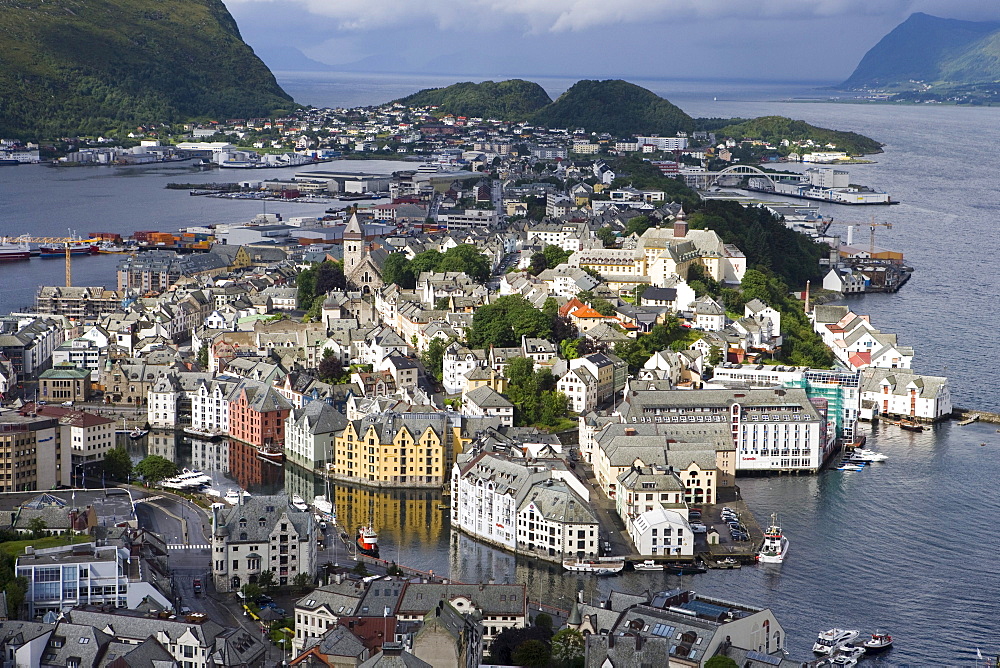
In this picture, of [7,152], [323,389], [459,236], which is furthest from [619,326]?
[7,152]

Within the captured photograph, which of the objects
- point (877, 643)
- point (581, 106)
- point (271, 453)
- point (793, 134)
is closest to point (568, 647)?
point (877, 643)

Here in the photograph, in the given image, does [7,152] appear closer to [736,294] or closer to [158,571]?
[736,294]

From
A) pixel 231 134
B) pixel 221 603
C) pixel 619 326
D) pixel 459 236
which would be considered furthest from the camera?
pixel 231 134

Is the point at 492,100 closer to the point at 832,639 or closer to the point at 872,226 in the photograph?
the point at 872,226

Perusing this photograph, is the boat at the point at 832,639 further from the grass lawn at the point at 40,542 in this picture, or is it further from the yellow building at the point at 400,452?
the grass lawn at the point at 40,542

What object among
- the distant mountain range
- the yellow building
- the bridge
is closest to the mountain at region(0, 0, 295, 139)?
the distant mountain range

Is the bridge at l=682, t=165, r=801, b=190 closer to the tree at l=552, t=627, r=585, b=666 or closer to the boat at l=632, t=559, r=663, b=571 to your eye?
the boat at l=632, t=559, r=663, b=571
